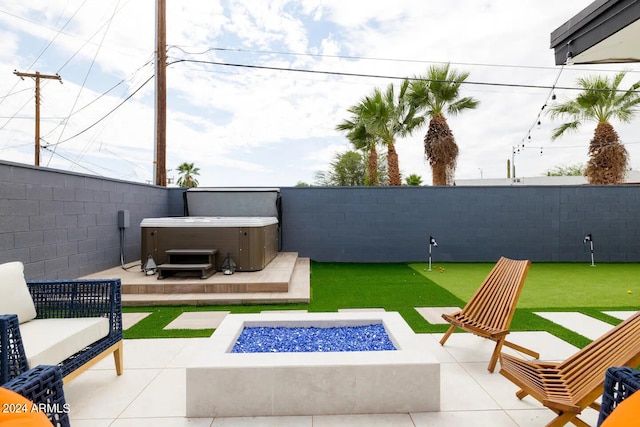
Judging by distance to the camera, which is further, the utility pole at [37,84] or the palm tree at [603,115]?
the utility pole at [37,84]

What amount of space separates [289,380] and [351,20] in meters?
8.56

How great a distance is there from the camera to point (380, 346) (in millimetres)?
2199

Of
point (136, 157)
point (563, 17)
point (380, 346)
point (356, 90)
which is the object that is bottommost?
point (380, 346)

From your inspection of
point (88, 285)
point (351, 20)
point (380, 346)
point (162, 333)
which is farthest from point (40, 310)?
Result: point (351, 20)

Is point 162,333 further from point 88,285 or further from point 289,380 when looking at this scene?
point 289,380

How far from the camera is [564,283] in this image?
203 inches

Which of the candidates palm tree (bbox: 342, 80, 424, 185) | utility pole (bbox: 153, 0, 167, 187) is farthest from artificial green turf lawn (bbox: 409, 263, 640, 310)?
utility pole (bbox: 153, 0, 167, 187)

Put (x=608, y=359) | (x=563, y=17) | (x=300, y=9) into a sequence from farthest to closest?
1. (x=300, y=9)
2. (x=563, y=17)
3. (x=608, y=359)

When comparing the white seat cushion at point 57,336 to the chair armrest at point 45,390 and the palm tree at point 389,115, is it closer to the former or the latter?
the chair armrest at point 45,390

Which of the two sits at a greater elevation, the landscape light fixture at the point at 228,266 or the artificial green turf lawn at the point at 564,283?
the landscape light fixture at the point at 228,266

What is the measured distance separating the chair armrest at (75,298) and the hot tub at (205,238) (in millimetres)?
2626

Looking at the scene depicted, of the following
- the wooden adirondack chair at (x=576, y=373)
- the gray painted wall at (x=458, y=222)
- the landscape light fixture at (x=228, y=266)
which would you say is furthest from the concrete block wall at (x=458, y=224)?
the wooden adirondack chair at (x=576, y=373)

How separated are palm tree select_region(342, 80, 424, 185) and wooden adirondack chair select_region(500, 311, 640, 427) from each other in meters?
8.34

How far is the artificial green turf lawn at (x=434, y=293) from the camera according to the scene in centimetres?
327
